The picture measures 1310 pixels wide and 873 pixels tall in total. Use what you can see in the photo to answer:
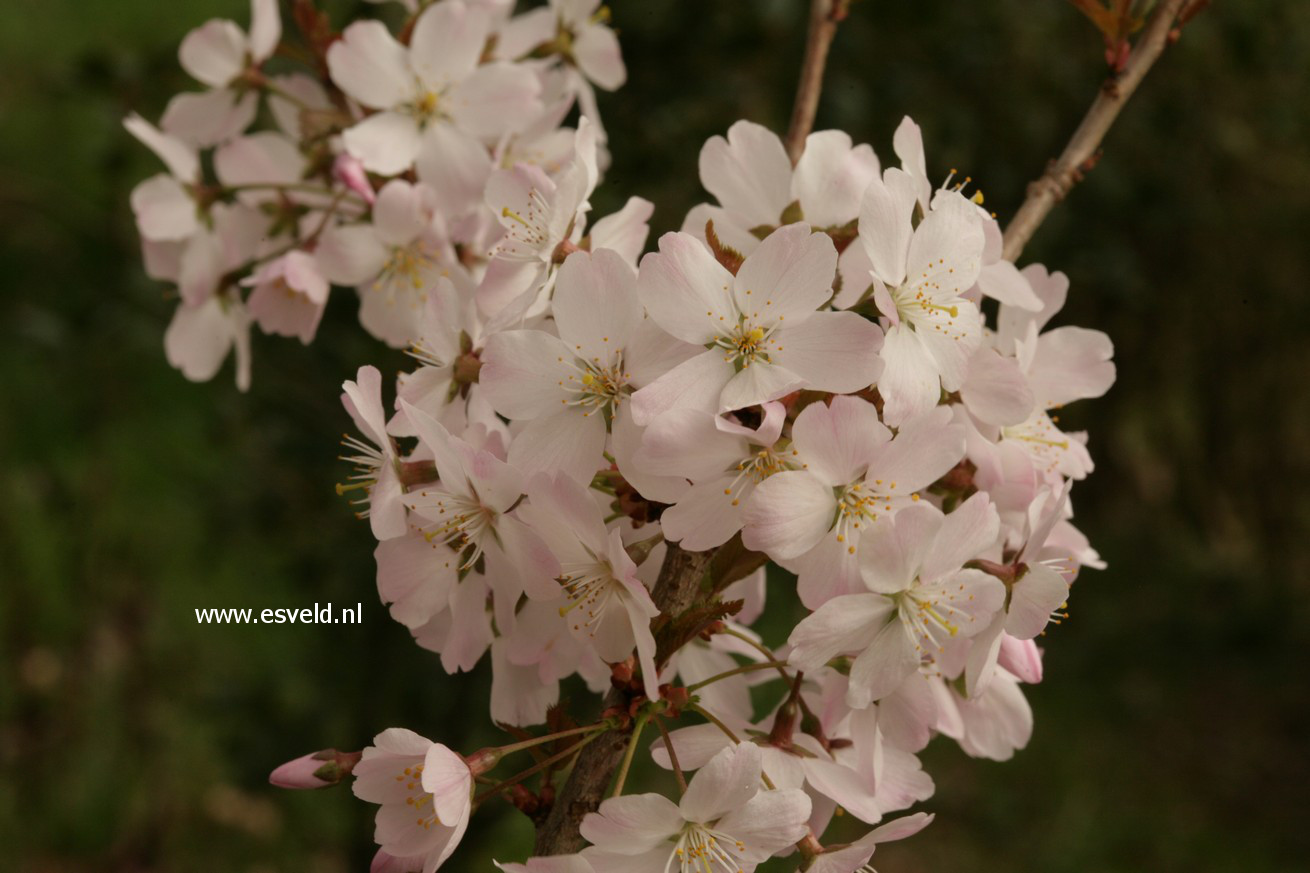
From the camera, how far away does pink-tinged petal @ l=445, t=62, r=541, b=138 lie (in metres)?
1.04

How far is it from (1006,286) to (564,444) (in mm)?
292

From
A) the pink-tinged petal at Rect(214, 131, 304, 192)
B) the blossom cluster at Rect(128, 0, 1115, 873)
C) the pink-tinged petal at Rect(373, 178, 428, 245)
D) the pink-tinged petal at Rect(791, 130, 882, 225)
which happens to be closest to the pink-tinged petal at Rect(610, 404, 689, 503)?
the blossom cluster at Rect(128, 0, 1115, 873)

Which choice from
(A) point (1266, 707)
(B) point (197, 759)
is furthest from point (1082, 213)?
(A) point (1266, 707)

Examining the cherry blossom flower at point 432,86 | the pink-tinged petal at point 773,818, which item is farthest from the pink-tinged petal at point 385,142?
the pink-tinged petal at point 773,818

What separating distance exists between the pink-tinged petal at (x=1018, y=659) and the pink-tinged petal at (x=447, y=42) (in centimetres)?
66

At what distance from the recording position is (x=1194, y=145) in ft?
6.90

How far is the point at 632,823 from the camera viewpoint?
610 mm

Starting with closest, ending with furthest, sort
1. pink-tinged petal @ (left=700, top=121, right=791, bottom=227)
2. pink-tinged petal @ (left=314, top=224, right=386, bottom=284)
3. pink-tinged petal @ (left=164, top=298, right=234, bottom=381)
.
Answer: pink-tinged petal @ (left=700, top=121, right=791, bottom=227)
pink-tinged petal @ (left=314, top=224, right=386, bottom=284)
pink-tinged petal @ (left=164, top=298, right=234, bottom=381)

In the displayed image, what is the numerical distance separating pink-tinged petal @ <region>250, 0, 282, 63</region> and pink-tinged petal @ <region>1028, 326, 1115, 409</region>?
76cm

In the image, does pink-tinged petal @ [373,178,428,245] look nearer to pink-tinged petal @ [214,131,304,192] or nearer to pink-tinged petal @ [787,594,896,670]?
pink-tinged petal @ [214,131,304,192]

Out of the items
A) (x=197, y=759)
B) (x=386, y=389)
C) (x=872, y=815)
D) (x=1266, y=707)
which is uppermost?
(x=872, y=815)

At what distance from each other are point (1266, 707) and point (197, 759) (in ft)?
10.3

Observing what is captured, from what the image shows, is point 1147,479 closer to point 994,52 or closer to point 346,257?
point 994,52

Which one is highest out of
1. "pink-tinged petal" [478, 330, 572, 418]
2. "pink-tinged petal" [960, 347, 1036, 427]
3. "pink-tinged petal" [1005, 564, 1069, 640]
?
"pink-tinged petal" [960, 347, 1036, 427]
